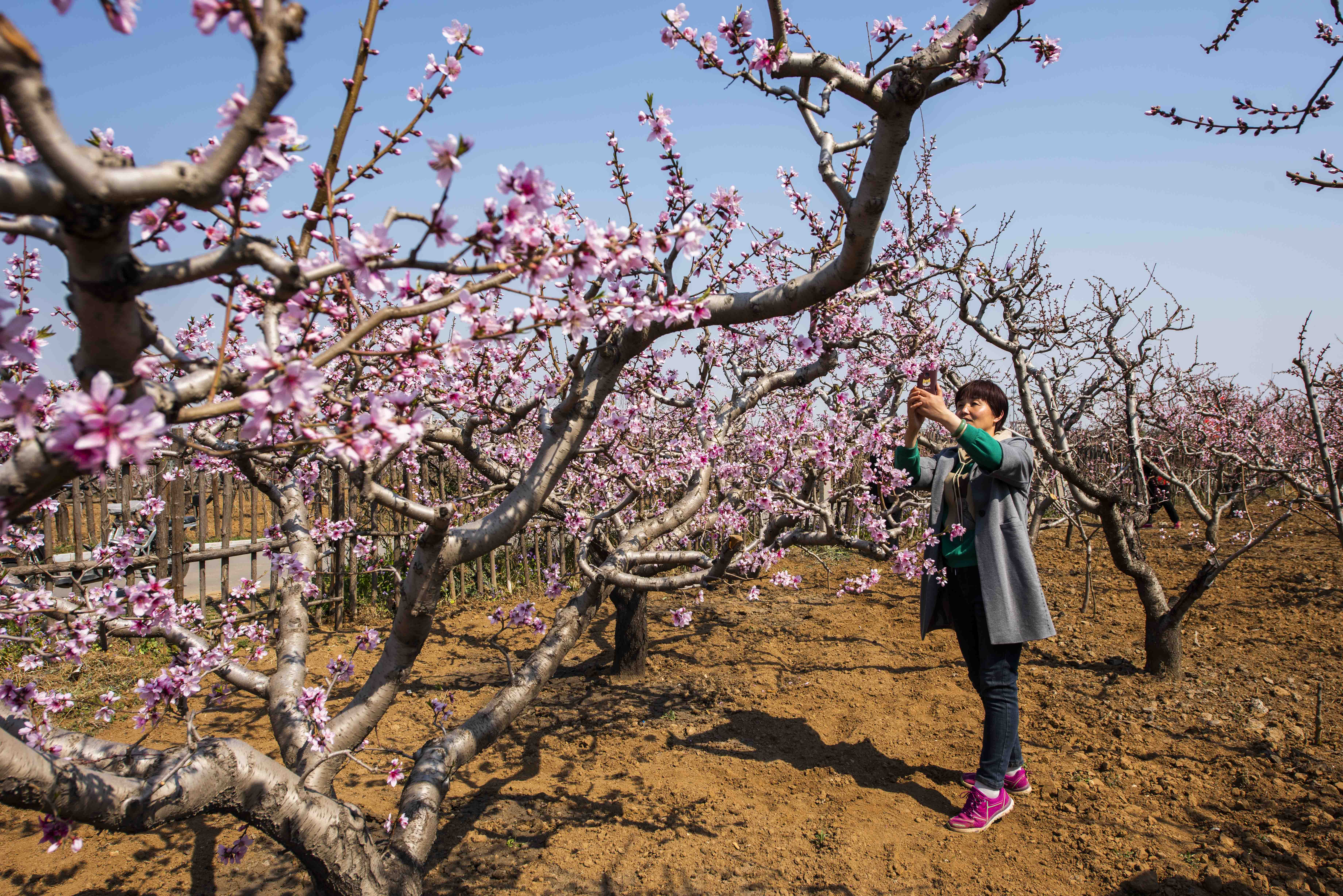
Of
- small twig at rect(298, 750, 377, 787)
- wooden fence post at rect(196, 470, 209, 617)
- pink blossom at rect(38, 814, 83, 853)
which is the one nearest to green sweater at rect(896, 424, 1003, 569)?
small twig at rect(298, 750, 377, 787)

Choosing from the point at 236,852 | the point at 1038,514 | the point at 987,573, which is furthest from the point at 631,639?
the point at 1038,514

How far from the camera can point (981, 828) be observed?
326 cm

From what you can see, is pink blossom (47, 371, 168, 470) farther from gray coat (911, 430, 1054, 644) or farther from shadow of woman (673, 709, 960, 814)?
shadow of woman (673, 709, 960, 814)

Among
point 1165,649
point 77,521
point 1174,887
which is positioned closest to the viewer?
point 1174,887

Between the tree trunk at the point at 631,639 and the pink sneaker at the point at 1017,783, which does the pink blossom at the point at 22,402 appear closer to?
the pink sneaker at the point at 1017,783

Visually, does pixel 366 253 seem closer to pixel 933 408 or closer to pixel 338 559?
pixel 933 408

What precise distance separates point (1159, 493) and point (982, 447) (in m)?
8.11

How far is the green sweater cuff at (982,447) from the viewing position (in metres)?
3.11

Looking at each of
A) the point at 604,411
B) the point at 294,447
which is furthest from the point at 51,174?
the point at 604,411

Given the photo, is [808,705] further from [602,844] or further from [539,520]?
[539,520]

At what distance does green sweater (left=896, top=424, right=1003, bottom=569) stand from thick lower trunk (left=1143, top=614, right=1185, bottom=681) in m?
2.47

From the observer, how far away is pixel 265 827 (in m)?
1.99

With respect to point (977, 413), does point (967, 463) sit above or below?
below

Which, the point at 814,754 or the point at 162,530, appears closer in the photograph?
the point at 814,754
